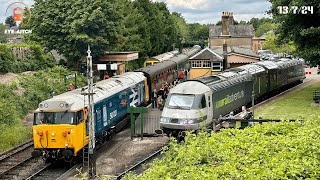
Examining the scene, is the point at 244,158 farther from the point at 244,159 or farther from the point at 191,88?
the point at 191,88

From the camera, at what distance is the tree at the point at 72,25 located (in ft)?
147

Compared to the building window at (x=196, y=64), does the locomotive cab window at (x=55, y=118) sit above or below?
below

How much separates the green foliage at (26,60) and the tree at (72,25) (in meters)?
1.43

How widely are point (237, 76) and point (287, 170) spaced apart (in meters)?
20.7

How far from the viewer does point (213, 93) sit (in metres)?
→ 23.5

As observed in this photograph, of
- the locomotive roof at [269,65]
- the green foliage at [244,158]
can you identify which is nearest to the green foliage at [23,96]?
the green foliage at [244,158]

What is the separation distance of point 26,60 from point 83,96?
2388 cm

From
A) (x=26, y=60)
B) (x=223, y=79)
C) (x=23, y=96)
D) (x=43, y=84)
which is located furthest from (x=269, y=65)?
(x=26, y=60)

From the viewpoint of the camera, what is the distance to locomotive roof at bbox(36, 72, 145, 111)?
1973 centimetres

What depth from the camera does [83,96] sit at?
21672 millimetres

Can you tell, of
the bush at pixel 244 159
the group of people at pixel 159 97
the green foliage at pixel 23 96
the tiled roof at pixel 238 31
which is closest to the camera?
the bush at pixel 244 159

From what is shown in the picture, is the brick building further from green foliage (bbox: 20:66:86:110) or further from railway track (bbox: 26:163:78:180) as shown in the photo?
railway track (bbox: 26:163:78:180)

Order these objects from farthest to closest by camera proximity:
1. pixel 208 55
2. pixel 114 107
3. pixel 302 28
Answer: pixel 208 55 → pixel 302 28 → pixel 114 107

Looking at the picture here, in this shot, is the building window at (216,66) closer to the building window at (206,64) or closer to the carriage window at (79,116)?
the building window at (206,64)
